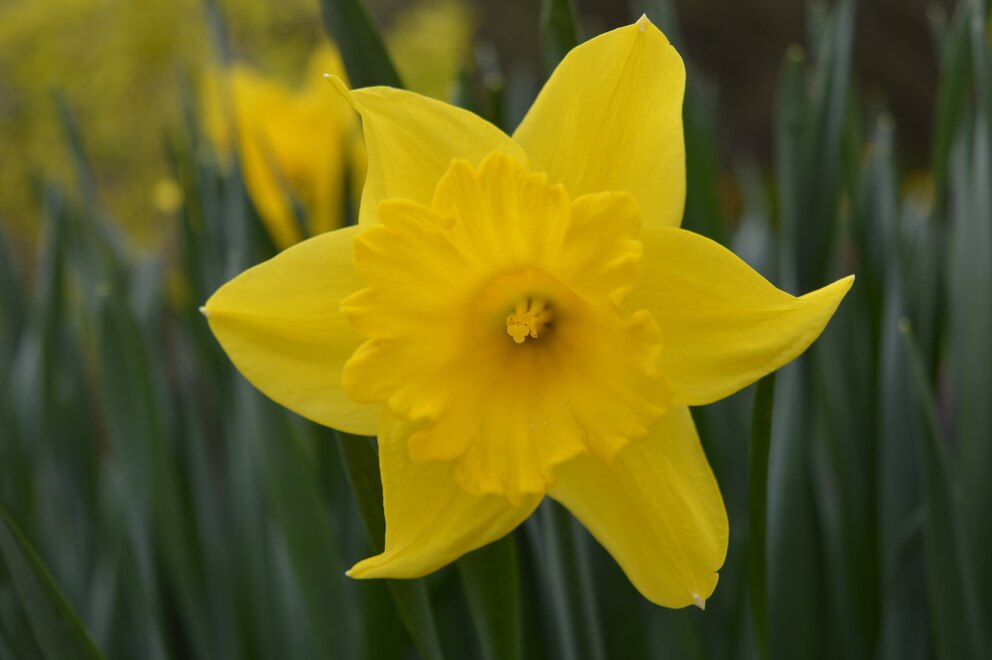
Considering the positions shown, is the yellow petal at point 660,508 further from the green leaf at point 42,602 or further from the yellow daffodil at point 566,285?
the green leaf at point 42,602

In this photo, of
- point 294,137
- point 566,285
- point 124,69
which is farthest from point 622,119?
point 124,69

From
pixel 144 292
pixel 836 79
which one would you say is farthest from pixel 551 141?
pixel 144 292

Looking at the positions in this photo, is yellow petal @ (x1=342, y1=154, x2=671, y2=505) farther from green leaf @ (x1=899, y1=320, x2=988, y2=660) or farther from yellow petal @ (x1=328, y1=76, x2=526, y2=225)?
green leaf @ (x1=899, y1=320, x2=988, y2=660)

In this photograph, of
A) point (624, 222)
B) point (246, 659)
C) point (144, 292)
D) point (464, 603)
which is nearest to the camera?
point (624, 222)

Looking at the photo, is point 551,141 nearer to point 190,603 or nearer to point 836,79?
point 836,79

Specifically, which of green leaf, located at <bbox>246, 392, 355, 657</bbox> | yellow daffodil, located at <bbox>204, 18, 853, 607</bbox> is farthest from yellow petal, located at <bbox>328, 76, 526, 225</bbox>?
green leaf, located at <bbox>246, 392, 355, 657</bbox>

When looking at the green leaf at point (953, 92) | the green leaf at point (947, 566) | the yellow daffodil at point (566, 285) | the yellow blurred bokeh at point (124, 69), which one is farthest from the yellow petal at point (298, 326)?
the yellow blurred bokeh at point (124, 69)
